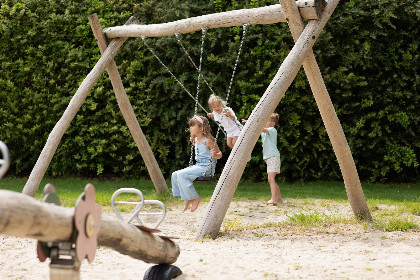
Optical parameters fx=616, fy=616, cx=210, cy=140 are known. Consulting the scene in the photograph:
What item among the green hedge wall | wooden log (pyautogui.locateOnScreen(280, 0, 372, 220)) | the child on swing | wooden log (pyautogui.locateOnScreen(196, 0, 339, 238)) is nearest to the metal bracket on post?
wooden log (pyautogui.locateOnScreen(196, 0, 339, 238))

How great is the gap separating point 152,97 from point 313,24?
4332 millimetres

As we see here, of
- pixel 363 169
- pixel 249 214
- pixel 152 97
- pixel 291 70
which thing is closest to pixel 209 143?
pixel 249 214

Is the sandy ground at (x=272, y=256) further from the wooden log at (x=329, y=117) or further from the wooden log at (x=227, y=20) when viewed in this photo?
the wooden log at (x=227, y=20)

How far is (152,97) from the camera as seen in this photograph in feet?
30.5

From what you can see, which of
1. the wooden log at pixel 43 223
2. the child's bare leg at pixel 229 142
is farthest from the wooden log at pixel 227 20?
the wooden log at pixel 43 223

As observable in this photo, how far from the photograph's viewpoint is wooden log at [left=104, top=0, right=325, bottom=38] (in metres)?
5.29

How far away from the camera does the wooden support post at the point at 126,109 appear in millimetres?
7309

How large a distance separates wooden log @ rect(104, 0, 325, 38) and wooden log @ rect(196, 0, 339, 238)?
0.19 m

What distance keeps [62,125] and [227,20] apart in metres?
2.32

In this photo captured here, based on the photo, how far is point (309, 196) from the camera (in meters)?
7.96

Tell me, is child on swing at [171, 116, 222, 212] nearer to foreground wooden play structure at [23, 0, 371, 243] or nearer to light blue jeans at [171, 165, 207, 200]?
light blue jeans at [171, 165, 207, 200]

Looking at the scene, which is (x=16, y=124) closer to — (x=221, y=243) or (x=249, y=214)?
(x=249, y=214)

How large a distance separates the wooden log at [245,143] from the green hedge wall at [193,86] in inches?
136

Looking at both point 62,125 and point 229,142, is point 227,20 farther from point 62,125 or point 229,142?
point 62,125
